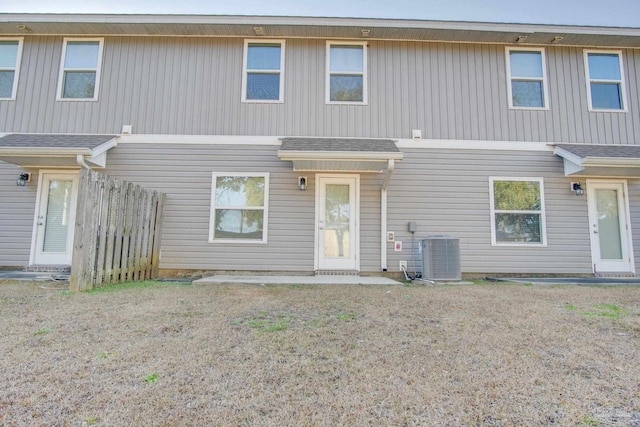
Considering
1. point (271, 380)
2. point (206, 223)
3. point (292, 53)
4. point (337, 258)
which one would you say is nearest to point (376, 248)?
point (337, 258)

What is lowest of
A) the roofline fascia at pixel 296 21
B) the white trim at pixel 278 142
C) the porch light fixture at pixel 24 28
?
the white trim at pixel 278 142

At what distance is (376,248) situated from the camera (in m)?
6.31

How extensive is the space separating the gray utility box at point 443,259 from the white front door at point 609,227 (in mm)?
2960

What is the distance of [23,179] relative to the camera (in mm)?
6367

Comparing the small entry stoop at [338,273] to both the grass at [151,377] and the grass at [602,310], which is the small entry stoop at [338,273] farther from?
the grass at [151,377]

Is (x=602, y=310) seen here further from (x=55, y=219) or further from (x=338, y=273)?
(x=55, y=219)

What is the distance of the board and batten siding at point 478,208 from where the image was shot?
248 inches

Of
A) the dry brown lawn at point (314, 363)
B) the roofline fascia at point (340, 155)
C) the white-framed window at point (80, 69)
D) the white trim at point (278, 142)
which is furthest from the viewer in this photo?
the white-framed window at point (80, 69)

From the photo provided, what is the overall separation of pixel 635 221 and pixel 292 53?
7.65 metres

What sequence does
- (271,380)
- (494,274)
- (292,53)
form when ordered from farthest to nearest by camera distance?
(292,53), (494,274), (271,380)

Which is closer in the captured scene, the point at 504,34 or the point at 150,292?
the point at 150,292

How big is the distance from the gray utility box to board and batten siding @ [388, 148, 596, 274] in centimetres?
55

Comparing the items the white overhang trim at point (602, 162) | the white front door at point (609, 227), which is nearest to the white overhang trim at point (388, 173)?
the white overhang trim at point (602, 162)

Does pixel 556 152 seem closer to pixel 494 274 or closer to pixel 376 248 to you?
pixel 494 274
